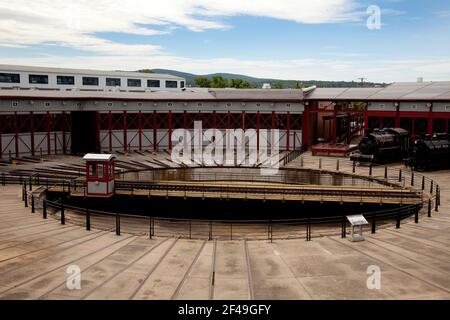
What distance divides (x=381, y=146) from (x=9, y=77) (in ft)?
190

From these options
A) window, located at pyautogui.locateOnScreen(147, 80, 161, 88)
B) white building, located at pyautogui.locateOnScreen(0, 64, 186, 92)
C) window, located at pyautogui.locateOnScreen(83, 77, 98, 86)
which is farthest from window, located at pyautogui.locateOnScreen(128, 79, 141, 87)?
window, located at pyautogui.locateOnScreen(83, 77, 98, 86)

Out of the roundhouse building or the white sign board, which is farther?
the roundhouse building

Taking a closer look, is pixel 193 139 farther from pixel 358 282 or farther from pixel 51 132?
pixel 358 282

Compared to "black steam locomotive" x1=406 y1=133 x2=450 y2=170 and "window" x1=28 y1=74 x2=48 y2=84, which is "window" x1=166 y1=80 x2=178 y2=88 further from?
"black steam locomotive" x1=406 y1=133 x2=450 y2=170

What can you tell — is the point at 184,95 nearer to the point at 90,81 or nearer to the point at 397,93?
the point at 397,93

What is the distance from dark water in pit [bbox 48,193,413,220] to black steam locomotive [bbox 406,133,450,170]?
11045 mm

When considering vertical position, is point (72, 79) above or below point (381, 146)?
above

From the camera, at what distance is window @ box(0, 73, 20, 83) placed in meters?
73.3

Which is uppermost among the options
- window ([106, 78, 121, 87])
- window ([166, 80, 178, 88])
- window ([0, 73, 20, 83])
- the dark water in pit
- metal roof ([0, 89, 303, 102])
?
window ([166, 80, 178, 88])

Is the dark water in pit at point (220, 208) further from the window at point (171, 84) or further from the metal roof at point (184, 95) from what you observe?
the window at point (171, 84)

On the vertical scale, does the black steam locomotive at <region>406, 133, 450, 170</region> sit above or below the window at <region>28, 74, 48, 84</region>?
below

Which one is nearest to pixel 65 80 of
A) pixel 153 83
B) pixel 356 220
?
pixel 153 83

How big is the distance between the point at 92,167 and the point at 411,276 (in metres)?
23.0

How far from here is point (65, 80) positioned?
83.6m
